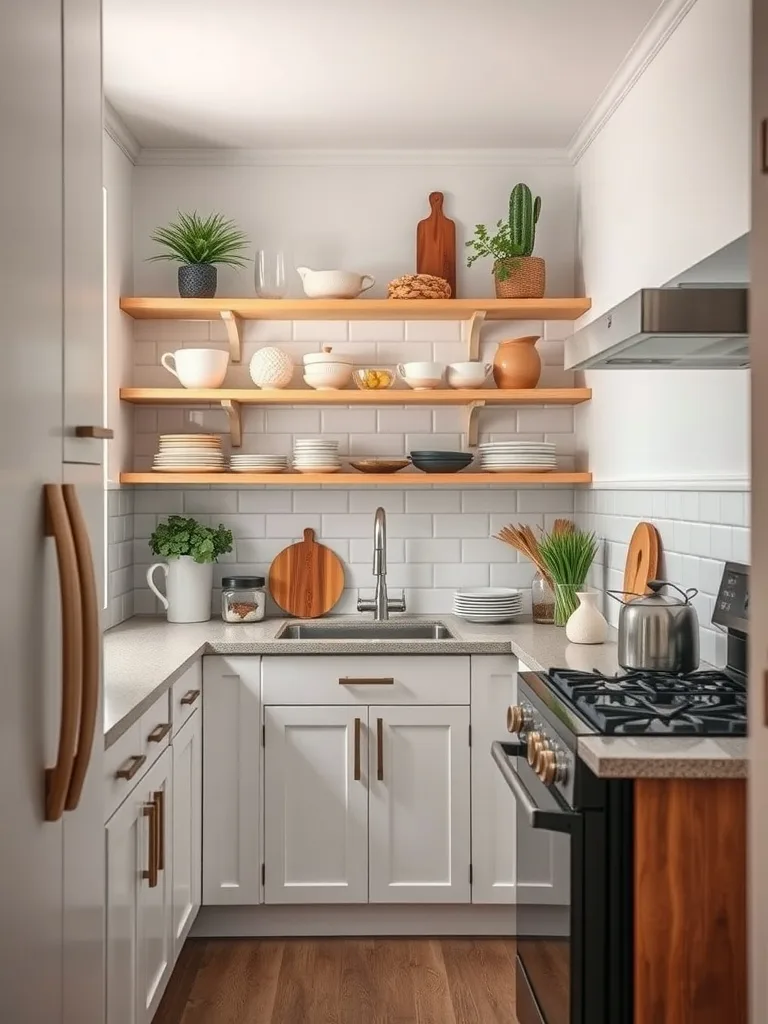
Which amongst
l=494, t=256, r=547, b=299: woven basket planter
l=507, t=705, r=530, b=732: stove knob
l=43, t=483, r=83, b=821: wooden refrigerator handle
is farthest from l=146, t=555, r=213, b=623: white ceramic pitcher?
l=43, t=483, r=83, b=821: wooden refrigerator handle

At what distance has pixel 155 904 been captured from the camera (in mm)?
2662

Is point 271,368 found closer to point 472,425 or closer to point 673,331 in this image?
point 472,425

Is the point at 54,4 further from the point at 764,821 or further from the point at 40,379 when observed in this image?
the point at 764,821

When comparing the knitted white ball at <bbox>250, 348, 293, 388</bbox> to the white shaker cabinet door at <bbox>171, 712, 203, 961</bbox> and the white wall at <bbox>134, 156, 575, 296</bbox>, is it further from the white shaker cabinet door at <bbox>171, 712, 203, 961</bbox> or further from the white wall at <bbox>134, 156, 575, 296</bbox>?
the white shaker cabinet door at <bbox>171, 712, 203, 961</bbox>

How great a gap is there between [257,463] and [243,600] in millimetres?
498

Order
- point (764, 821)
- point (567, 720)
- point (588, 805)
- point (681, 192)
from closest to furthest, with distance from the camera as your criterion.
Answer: point (764, 821), point (588, 805), point (567, 720), point (681, 192)

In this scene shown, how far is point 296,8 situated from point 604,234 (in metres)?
1.34

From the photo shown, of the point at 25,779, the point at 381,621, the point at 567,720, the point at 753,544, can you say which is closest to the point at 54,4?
the point at 25,779

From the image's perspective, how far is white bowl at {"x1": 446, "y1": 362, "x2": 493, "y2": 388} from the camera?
3873mm

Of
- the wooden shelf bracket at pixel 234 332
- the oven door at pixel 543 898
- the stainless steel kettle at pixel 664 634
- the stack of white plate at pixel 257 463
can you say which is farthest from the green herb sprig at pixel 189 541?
the stainless steel kettle at pixel 664 634

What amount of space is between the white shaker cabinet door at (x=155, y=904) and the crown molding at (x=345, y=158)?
230cm

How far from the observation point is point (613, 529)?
11.9ft

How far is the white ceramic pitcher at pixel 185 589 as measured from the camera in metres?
3.84

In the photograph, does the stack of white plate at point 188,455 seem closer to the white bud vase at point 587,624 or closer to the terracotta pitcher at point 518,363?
the terracotta pitcher at point 518,363
